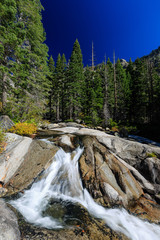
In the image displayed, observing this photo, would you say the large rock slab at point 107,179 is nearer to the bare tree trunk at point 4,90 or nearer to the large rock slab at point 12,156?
the large rock slab at point 12,156

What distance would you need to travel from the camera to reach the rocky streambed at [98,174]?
3445mm

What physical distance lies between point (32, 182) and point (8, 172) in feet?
3.88

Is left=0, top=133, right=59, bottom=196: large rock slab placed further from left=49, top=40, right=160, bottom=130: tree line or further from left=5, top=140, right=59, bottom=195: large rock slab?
left=49, top=40, right=160, bottom=130: tree line

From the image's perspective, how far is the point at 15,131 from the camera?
7336 mm

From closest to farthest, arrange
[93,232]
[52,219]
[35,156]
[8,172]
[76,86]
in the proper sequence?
[93,232] → [52,219] → [8,172] → [35,156] → [76,86]

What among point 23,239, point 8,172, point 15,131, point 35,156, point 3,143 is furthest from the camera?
point 15,131

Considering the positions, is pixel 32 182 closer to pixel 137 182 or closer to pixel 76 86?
pixel 137 182

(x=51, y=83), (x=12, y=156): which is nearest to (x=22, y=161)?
(x=12, y=156)

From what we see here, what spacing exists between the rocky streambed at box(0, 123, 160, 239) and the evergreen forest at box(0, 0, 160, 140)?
18.8 ft

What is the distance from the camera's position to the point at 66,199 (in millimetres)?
4559

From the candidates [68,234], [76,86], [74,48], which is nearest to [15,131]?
[68,234]

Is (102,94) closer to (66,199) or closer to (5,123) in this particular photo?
(5,123)

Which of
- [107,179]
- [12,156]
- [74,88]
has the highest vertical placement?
[74,88]

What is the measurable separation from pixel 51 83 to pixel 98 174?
16.5m
